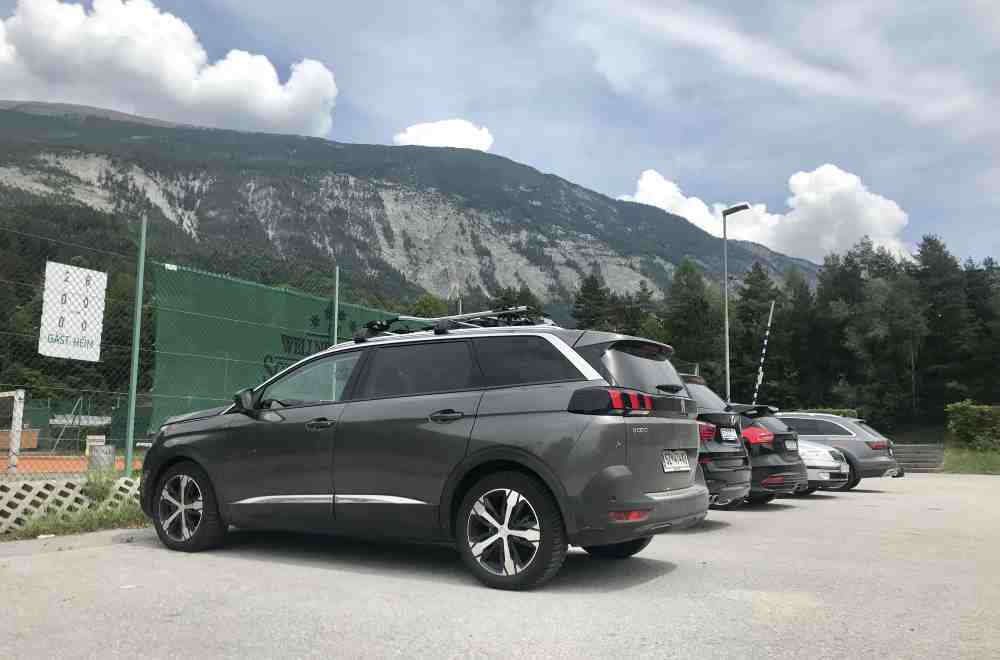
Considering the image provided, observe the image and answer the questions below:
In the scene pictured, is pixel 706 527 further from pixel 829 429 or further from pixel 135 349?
pixel 829 429

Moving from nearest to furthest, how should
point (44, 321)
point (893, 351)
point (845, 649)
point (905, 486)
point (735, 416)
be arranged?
point (845, 649) → point (44, 321) → point (735, 416) → point (905, 486) → point (893, 351)

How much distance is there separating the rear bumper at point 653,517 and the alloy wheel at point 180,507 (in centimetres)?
338

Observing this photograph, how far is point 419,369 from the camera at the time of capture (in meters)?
6.25

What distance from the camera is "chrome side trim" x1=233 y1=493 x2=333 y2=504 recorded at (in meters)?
6.24

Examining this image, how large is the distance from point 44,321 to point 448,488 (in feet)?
17.3

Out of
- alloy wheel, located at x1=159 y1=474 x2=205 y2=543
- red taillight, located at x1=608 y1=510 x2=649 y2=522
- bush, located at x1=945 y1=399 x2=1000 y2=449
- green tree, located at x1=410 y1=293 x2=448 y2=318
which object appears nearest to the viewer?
red taillight, located at x1=608 y1=510 x2=649 y2=522

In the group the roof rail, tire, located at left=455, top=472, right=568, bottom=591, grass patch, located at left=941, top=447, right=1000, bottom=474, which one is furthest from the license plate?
grass patch, located at left=941, top=447, right=1000, bottom=474

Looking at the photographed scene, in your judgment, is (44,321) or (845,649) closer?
(845,649)

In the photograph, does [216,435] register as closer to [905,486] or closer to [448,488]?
[448,488]

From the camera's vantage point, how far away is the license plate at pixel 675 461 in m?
5.80

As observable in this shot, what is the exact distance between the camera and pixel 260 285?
1099 cm

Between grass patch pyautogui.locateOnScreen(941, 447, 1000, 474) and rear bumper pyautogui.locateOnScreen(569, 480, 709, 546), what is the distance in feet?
73.5

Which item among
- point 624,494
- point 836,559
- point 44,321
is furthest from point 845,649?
point 44,321

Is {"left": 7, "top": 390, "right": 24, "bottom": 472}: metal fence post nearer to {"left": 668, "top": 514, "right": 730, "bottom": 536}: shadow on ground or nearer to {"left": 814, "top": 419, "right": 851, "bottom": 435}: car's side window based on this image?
{"left": 668, "top": 514, "right": 730, "bottom": 536}: shadow on ground
